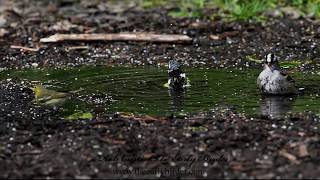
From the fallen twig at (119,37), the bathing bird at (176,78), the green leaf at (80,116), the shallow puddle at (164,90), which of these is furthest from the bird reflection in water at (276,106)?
the fallen twig at (119,37)

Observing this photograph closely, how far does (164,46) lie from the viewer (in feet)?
38.6

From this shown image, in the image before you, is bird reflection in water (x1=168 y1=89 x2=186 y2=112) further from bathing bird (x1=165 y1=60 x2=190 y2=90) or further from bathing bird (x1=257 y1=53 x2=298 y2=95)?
bathing bird (x1=257 y1=53 x2=298 y2=95)

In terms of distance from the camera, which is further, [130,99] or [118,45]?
[118,45]

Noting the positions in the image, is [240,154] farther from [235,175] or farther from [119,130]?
[119,130]

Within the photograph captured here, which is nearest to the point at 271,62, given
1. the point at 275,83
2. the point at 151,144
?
the point at 275,83

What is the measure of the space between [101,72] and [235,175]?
489 centimetres

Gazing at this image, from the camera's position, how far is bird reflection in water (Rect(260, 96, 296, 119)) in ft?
23.4

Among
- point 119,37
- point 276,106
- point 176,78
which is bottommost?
point 276,106

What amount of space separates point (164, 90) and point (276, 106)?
61.2 inches

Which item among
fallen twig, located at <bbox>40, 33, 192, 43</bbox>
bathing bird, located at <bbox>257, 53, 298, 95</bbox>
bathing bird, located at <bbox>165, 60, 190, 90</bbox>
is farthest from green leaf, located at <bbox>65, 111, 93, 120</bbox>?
fallen twig, located at <bbox>40, 33, 192, 43</bbox>

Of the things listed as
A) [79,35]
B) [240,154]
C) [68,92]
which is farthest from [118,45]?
[240,154]

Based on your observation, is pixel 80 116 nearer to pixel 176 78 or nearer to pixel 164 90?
pixel 164 90

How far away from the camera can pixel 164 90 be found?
868cm

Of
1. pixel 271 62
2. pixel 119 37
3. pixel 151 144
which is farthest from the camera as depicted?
pixel 119 37
